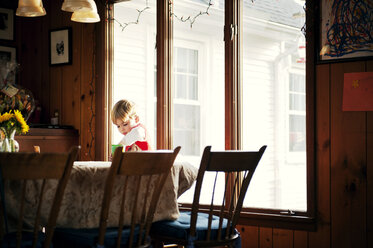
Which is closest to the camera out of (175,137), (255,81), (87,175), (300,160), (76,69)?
(87,175)

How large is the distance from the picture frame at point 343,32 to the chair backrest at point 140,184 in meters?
1.44

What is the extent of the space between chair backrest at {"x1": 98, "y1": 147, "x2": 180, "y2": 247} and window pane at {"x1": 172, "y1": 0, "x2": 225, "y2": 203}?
1388 mm

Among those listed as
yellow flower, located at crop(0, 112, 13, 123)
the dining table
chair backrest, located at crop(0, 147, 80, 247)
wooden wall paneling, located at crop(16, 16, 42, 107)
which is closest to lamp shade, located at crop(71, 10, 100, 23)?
yellow flower, located at crop(0, 112, 13, 123)

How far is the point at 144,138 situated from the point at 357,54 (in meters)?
1.53

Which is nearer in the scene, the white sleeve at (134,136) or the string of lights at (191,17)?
the white sleeve at (134,136)

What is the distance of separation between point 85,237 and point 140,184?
360 millimetres

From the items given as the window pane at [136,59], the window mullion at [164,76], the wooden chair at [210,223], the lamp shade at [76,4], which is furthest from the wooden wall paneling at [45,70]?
the wooden chair at [210,223]

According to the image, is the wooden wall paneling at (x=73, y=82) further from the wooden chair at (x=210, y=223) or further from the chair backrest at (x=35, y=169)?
the chair backrest at (x=35, y=169)

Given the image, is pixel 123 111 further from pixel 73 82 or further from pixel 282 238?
pixel 282 238

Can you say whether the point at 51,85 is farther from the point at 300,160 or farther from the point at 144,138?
the point at 300,160

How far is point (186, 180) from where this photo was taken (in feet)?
9.25

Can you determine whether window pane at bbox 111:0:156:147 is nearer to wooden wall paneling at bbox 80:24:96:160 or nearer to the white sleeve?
wooden wall paneling at bbox 80:24:96:160

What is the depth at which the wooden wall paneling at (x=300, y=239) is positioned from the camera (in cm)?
333

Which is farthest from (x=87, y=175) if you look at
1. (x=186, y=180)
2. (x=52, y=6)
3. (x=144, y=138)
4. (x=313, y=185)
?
(x=52, y=6)
